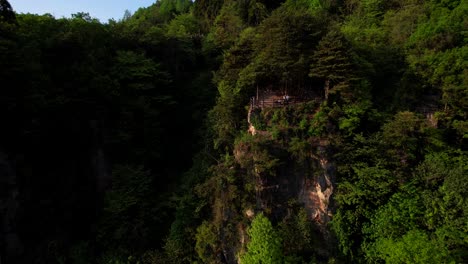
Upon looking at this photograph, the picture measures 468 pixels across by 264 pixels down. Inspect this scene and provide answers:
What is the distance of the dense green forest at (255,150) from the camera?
17.0 m

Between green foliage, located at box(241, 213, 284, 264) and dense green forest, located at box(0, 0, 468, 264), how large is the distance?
7 cm

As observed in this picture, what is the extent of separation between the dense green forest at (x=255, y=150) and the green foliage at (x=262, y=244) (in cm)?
7

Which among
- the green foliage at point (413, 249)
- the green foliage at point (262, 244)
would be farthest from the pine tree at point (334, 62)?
the green foliage at point (413, 249)

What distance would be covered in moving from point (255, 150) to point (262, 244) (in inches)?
209

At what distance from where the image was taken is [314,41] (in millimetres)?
20750

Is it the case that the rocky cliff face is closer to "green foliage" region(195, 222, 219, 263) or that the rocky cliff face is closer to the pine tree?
"green foliage" region(195, 222, 219, 263)

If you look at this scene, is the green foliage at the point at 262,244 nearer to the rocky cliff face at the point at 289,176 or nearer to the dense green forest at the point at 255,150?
the dense green forest at the point at 255,150

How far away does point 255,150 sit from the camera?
59.5 feet

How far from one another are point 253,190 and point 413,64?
14295mm

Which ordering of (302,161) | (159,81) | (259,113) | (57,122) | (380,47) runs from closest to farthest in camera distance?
1. (302,161)
2. (259,113)
3. (57,122)
4. (380,47)
5. (159,81)

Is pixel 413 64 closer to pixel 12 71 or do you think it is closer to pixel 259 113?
pixel 259 113

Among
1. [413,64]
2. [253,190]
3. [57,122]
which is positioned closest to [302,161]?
[253,190]

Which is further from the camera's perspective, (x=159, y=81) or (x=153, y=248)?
(x=159, y=81)

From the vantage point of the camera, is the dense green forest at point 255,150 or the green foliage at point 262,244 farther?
the dense green forest at point 255,150
